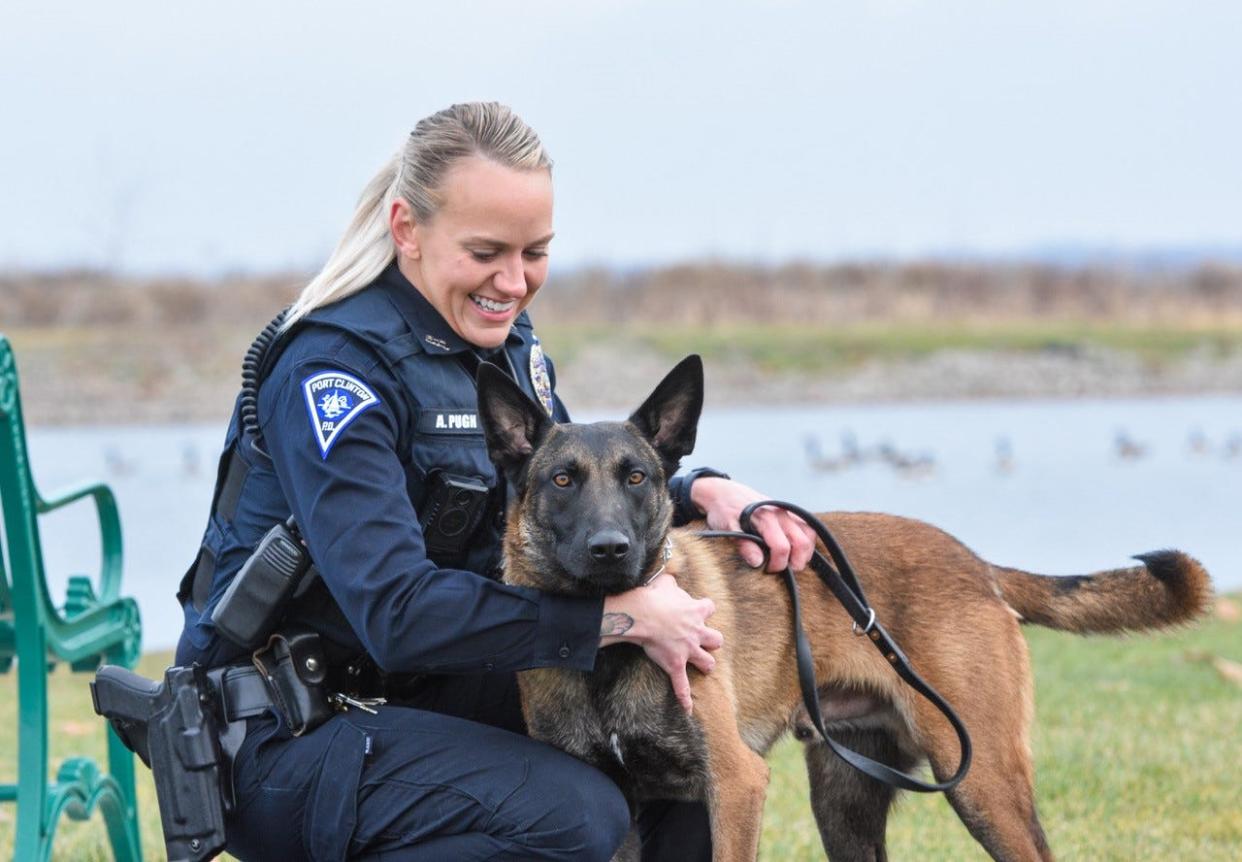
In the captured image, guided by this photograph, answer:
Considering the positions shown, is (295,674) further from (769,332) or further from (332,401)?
(769,332)

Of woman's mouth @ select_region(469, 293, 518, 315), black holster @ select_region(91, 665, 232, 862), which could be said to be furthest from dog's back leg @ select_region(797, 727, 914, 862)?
black holster @ select_region(91, 665, 232, 862)

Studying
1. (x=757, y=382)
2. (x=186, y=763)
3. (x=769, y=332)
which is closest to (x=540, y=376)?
(x=186, y=763)

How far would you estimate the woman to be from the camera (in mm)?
3254

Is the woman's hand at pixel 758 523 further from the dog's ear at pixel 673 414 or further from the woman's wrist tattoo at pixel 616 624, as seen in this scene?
the woman's wrist tattoo at pixel 616 624

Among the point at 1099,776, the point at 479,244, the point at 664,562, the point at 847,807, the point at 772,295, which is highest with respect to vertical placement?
the point at 772,295

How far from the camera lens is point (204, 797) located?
3402 mm

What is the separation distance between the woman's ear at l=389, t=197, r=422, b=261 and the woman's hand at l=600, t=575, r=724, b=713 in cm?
96

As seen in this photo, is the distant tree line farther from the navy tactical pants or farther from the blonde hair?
the navy tactical pants

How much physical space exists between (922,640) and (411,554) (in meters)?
1.45

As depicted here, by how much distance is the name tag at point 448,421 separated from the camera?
11.6 ft

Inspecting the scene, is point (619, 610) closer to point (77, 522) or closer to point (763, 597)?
point (763, 597)

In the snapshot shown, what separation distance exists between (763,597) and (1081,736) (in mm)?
3245

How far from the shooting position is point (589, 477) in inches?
136

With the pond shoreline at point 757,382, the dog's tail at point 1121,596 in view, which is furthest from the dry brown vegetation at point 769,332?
the dog's tail at point 1121,596
